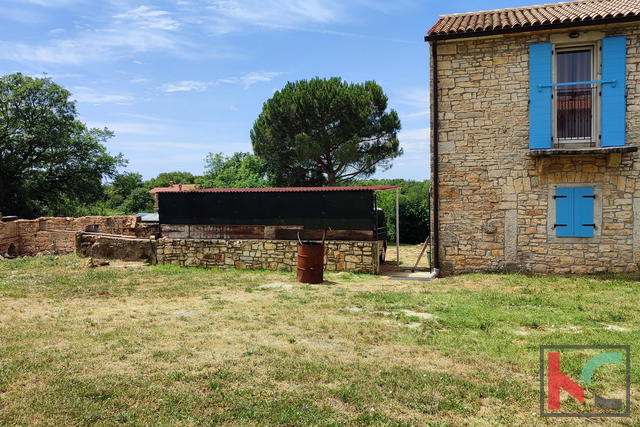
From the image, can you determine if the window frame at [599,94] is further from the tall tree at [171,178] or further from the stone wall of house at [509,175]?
the tall tree at [171,178]

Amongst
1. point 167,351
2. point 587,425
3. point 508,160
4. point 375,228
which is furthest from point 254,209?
point 587,425

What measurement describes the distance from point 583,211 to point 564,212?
389 millimetres

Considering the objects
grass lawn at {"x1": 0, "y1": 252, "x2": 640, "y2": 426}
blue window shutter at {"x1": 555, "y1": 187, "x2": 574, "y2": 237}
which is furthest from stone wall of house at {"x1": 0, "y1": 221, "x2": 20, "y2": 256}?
blue window shutter at {"x1": 555, "y1": 187, "x2": 574, "y2": 237}

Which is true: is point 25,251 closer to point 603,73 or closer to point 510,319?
point 510,319

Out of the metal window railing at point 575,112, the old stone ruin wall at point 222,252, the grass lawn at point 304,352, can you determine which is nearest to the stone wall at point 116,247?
the old stone ruin wall at point 222,252

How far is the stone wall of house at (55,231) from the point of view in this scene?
17.8 m

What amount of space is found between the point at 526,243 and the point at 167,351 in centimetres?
837

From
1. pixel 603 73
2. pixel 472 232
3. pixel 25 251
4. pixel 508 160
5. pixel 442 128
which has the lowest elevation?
pixel 25 251

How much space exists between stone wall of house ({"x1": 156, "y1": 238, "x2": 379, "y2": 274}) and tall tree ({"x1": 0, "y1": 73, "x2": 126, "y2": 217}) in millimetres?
17594

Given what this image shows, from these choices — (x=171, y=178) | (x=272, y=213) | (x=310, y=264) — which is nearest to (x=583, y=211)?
(x=310, y=264)

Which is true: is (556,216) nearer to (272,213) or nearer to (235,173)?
(272,213)

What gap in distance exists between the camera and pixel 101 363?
4.71m

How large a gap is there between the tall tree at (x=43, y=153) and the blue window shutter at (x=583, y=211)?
26869mm

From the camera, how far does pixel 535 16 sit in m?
10.3
